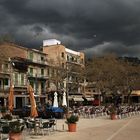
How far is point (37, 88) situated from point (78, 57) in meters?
22.5

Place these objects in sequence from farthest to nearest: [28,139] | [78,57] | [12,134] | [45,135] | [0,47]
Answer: [78,57]
[0,47]
[45,135]
[28,139]
[12,134]

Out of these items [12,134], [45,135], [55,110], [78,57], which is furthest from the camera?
[78,57]

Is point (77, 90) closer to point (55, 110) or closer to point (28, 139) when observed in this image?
point (55, 110)

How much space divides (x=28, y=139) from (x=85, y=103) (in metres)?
68.5

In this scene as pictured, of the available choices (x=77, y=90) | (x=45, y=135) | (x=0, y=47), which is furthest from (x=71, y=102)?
(x=45, y=135)

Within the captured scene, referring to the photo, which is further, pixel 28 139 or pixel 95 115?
pixel 95 115

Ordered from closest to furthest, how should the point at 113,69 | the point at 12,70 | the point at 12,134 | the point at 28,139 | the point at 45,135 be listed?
the point at 12,134 < the point at 28,139 < the point at 45,135 < the point at 12,70 < the point at 113,69

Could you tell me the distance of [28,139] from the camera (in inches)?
730

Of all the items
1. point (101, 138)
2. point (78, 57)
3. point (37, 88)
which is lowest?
point (101, 138)

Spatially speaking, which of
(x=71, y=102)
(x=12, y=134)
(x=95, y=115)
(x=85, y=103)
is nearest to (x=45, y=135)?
(x=12, y=134)

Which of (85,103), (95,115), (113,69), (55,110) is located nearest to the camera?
(55,110)

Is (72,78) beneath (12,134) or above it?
above

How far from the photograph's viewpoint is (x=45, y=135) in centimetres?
2031

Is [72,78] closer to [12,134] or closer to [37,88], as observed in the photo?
[37,88]
